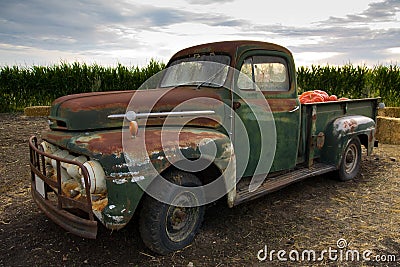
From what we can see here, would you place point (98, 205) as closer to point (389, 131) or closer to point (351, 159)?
point (351, 159)

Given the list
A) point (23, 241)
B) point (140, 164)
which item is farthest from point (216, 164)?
point (23, 241)

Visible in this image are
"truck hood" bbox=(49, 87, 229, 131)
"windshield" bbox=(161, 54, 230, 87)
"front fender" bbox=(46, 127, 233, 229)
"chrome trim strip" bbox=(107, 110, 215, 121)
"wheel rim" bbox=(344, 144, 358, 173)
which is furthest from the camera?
"wheel rim" bbox=(344, 144, 358, 173)

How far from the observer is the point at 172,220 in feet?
11.0

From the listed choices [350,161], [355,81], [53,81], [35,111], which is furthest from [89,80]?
[350,161]

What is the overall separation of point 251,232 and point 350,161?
2606mm

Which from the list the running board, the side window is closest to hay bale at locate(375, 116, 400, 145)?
the running board

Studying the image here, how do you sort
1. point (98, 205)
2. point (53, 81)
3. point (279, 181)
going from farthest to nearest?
1. point (53, 81)
2. point (279, 181)
3. point (98, 205)

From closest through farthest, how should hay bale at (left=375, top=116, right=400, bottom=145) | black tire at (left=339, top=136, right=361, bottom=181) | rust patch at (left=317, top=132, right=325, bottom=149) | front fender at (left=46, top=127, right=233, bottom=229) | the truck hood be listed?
front fender at (left=46, top=127, right=233, bottom=229) → the truck hood → rust patch at (left=317, top=132, right=325, bottom=149) → black tire at (left=339, top=136, right=361, bottom=181) → hay bale at (left=375, top=116, right=400, bottom=145)

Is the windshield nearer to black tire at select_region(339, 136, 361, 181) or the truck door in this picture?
the truck door

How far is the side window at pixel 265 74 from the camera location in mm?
4008

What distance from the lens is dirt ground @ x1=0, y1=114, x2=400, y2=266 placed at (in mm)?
3344

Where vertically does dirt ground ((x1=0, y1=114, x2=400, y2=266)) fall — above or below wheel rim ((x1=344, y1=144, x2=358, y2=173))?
below

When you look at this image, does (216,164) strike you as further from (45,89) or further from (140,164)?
(45,89)

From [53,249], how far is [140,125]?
144 centimetres
